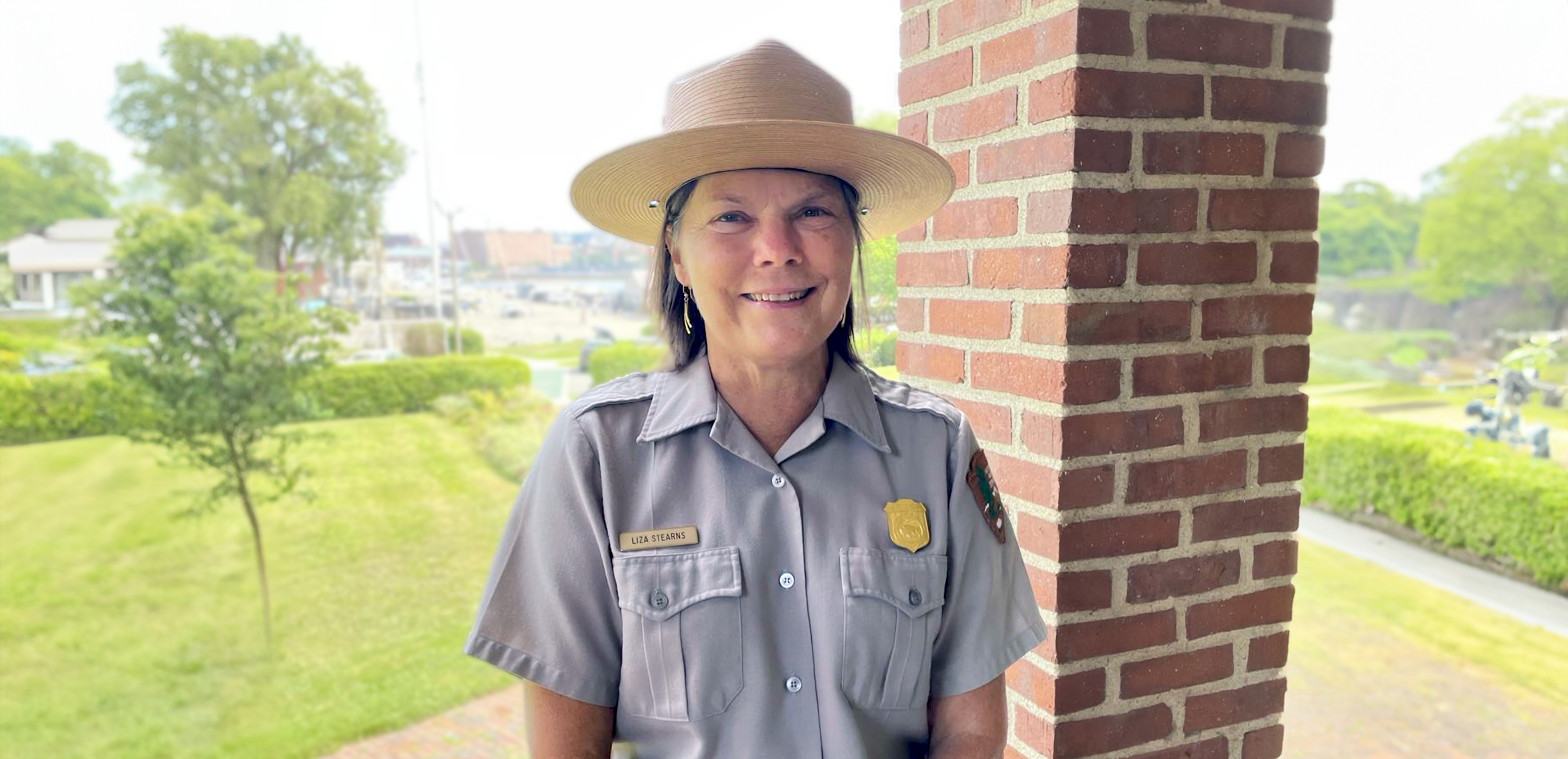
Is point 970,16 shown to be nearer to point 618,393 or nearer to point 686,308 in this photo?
point 686,308

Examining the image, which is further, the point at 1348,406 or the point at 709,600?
the point at 1348,406

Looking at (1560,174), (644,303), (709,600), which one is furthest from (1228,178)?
(1560,174)

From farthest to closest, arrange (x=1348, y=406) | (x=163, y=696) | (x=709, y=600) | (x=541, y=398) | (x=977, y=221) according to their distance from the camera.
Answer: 1. (x=541, y=398)
2. (x=1348, y=406)
3. (x=163, y=696)
4. (x=977, y=221)
5. (x=709, y=600)

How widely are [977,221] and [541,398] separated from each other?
699cm

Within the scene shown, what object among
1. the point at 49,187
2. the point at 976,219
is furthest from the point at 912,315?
the point at 49,187

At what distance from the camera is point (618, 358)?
726cm

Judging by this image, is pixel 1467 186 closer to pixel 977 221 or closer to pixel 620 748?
pixel 977 221

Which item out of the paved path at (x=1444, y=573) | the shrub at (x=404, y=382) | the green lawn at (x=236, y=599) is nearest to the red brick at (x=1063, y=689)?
the paved path at (x=1444, y=573)

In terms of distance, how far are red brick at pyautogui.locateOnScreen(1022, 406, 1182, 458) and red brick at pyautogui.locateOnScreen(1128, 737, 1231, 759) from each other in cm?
55

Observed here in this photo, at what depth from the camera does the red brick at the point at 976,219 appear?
147 cm

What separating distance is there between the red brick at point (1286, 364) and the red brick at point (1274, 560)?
302 mm

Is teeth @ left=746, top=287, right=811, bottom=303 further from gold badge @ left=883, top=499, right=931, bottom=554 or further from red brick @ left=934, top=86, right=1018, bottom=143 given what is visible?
red brick @ left=934, top=86, right=1018, bottom=143

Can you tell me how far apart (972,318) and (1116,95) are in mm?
431

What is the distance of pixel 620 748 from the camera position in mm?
1068
